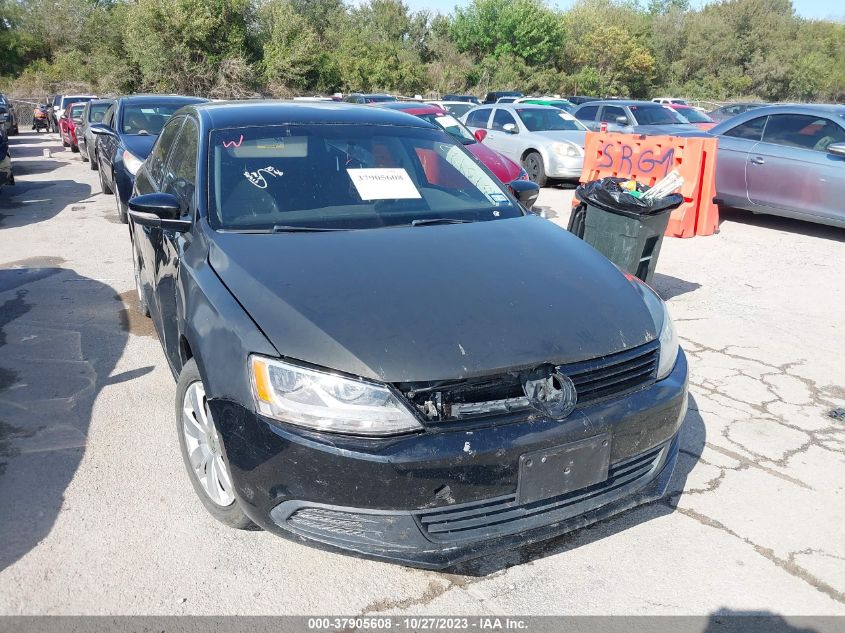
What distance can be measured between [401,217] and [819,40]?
8256 cm

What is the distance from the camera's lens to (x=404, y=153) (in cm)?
396

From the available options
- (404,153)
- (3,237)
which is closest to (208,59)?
(3,237)

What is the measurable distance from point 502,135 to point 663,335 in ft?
38.0

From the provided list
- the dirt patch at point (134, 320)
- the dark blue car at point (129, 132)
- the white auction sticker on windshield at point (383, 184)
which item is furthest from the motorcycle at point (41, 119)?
the white auction sticker on windshield at point (383, 184)

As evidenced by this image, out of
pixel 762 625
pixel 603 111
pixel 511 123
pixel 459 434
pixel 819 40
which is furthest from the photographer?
pixel 819 40

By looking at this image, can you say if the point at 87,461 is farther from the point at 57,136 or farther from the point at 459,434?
the point at 57,136

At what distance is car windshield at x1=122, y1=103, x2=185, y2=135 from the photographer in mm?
9562

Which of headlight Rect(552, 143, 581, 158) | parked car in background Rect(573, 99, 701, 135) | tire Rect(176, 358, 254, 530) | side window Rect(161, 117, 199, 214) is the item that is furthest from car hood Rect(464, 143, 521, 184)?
tire Rect(176, 358, 254, 530)

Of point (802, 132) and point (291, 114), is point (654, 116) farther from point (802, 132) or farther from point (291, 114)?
point (291, 114)

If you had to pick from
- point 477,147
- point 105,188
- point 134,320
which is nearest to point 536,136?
point 477,147

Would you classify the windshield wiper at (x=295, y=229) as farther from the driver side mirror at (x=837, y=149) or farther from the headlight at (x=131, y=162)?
the driver side mirror at (x=837, y=149)

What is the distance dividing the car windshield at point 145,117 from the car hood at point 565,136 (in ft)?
21.6

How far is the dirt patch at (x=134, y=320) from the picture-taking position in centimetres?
534

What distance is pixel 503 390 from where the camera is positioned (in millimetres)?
2434
